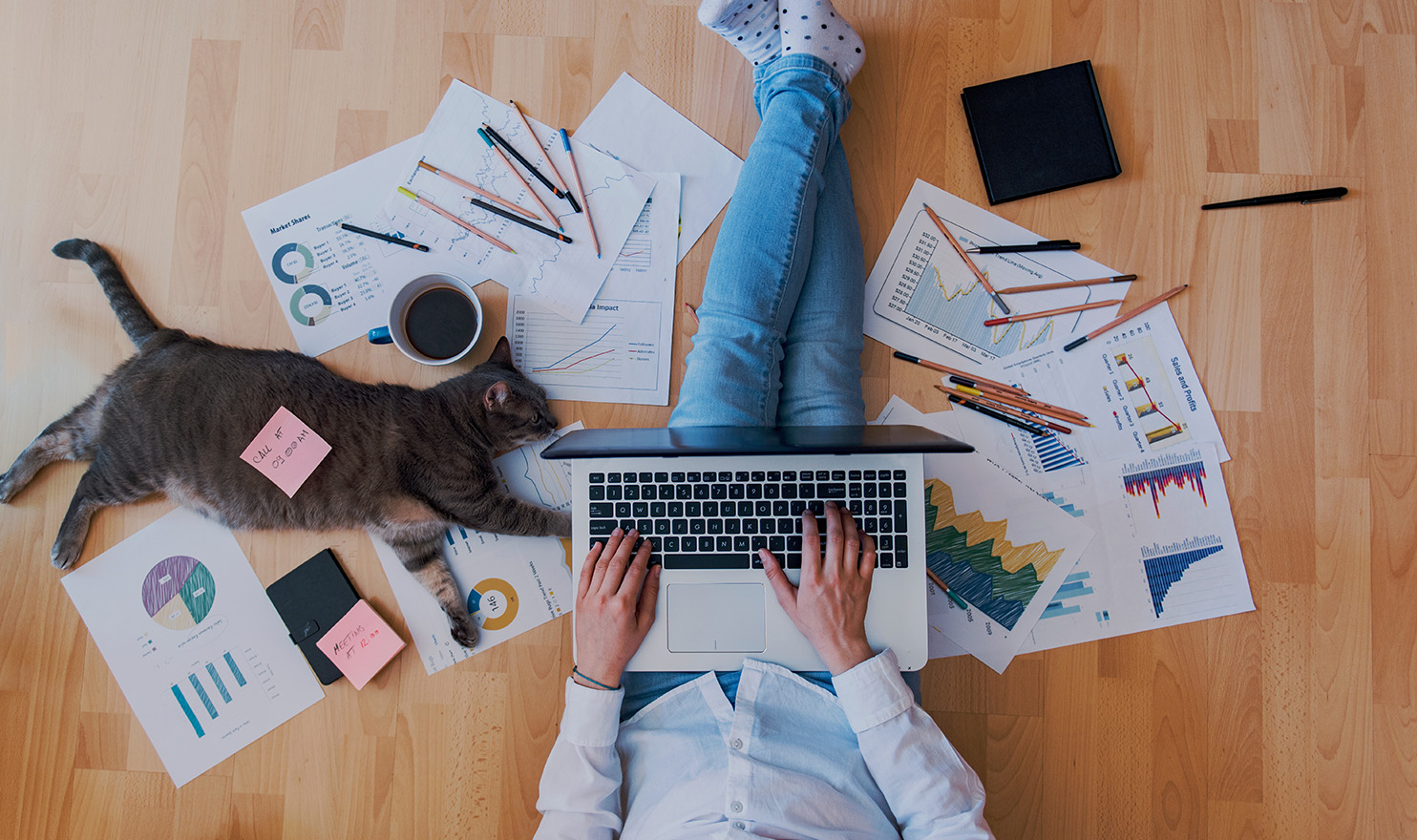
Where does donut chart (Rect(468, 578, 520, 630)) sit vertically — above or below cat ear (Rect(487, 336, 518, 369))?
below

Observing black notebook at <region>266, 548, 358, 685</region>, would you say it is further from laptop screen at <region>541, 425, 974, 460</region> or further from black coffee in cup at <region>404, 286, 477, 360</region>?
laptop screen at <region>541, 425, 974, 460</region>

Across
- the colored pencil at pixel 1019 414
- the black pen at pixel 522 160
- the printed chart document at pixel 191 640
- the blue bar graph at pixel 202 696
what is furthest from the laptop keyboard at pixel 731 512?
the blue bar graph at pixel 202 696

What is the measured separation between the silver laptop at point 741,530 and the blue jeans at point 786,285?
0.13 metres

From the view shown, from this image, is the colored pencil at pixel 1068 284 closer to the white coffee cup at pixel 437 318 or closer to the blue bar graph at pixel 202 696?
the white coffee cup at pixel 437 318

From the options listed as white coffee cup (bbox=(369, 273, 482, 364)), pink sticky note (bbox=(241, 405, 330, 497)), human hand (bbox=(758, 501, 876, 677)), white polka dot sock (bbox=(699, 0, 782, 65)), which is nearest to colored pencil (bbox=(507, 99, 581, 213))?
white coffee cup (bbox=(369, 273, 482, 364))

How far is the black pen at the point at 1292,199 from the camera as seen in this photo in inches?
49.3

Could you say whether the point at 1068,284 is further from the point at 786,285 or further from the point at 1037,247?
the point at 786,285

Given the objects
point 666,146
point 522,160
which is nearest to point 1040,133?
point 666,146

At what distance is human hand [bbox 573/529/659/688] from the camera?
0.99m

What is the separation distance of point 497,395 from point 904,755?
2.52 feet

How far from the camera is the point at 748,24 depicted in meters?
1.22

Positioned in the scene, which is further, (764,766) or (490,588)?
(490,588)

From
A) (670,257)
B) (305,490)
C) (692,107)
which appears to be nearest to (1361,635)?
(670,257)

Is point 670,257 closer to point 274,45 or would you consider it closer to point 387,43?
point 387,43
